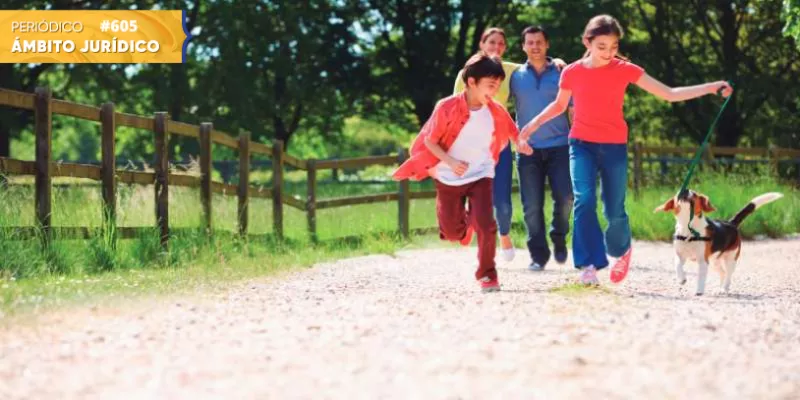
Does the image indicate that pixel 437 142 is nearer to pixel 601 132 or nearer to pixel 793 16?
pixel 601 132

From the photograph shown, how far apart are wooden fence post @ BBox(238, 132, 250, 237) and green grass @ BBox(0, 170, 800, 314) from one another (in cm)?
12

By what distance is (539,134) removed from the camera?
A: 913 centimetres

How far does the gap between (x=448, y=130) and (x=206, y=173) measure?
5.18 m

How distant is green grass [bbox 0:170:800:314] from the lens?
8039 millimetres

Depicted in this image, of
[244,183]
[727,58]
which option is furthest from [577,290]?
[727,58]

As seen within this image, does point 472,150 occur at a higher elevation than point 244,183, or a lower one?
higher

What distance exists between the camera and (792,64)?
32312 mm

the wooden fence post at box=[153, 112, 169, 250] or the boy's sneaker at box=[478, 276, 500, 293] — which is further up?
the wooden fence post at box=[153, 112, 169, 250]

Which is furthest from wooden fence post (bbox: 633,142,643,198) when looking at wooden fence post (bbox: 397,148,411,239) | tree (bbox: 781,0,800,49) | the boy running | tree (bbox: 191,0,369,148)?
tree (bbox: 191,0,369,148)

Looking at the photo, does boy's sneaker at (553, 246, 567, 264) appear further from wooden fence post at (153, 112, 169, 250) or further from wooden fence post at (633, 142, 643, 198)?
wooden fence post at (633, 142, 643, 198)

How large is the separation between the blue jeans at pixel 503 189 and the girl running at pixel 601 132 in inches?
50.7

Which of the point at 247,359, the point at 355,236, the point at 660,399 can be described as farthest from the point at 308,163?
the point at 660,399

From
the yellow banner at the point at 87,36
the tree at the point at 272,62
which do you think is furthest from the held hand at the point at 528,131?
the tree at the point at 272,62

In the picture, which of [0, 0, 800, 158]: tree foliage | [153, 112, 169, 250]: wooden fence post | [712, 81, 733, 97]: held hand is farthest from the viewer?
[0, 0, 800, 158]: tree foliage
